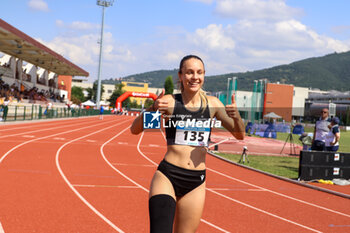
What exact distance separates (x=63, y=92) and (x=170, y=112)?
6246 centimetres

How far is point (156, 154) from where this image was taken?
12820 millimetres

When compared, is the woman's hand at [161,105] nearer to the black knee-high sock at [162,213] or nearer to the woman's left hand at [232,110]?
the woman's left hand at [232,110]

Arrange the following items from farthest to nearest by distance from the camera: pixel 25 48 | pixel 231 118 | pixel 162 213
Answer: pixel 25 48
pixel 231 118
pixel 162 213

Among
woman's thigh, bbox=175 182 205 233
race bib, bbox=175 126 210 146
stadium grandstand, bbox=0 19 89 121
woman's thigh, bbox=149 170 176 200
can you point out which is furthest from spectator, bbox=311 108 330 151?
stadium grandstand, bbox=0 19 89 121

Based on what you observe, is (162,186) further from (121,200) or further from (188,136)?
(121,200)

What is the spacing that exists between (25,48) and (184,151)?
110ft

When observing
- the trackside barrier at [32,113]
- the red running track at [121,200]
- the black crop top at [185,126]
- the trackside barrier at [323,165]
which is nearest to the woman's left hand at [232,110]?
the black crop top at [185,126]

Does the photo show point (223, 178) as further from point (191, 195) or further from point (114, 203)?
point (191, 195)

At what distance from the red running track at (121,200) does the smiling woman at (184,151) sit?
7.73 ft

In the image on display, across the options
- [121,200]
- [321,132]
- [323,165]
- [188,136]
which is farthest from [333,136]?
[188,136]

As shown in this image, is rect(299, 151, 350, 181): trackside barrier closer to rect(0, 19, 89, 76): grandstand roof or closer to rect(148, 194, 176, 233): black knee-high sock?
rect(148, 194, 176, 233): black knee-high sock

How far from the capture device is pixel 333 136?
370 inches

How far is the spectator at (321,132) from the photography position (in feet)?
29.7

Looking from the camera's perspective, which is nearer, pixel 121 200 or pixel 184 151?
pixel 184 151
